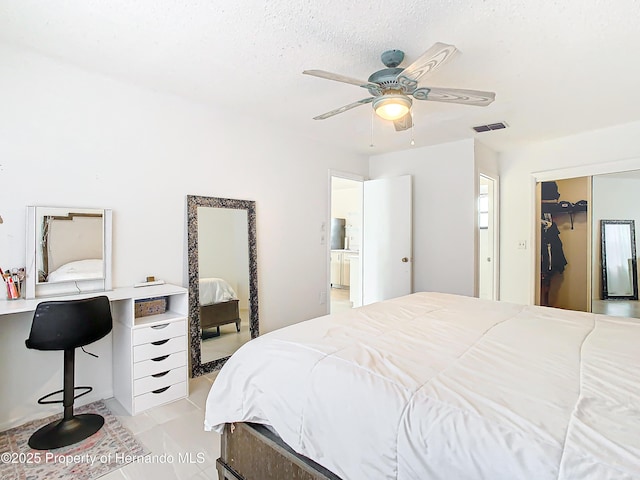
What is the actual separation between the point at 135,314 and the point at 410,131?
10.4ft

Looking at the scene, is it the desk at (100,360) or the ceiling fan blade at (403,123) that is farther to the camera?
the ceiling fan blade at (403,123)

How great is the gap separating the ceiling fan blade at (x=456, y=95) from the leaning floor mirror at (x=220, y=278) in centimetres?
192

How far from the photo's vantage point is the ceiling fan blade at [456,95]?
6.68 ft

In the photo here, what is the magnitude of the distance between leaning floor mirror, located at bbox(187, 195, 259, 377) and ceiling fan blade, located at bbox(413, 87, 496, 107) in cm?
192

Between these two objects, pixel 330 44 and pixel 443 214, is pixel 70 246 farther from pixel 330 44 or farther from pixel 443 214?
pixel 443 214

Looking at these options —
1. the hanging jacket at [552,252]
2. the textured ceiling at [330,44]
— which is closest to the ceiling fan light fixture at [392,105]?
the textured ceiling at [330,44]

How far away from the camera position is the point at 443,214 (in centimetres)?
414

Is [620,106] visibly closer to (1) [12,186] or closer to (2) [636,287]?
(2) [636,287]

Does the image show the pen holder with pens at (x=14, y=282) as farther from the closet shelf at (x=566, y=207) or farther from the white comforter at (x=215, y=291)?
the closet shelf at (x=566, y=207)

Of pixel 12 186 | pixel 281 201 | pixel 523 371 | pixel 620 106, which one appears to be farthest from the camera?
pixel 281 201

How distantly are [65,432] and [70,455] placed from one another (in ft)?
0.72

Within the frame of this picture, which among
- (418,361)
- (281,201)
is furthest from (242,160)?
(418,361)

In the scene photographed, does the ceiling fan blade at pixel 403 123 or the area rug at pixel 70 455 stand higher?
the ceiling fan blade at pixel 403 123

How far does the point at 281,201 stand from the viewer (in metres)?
3.69
